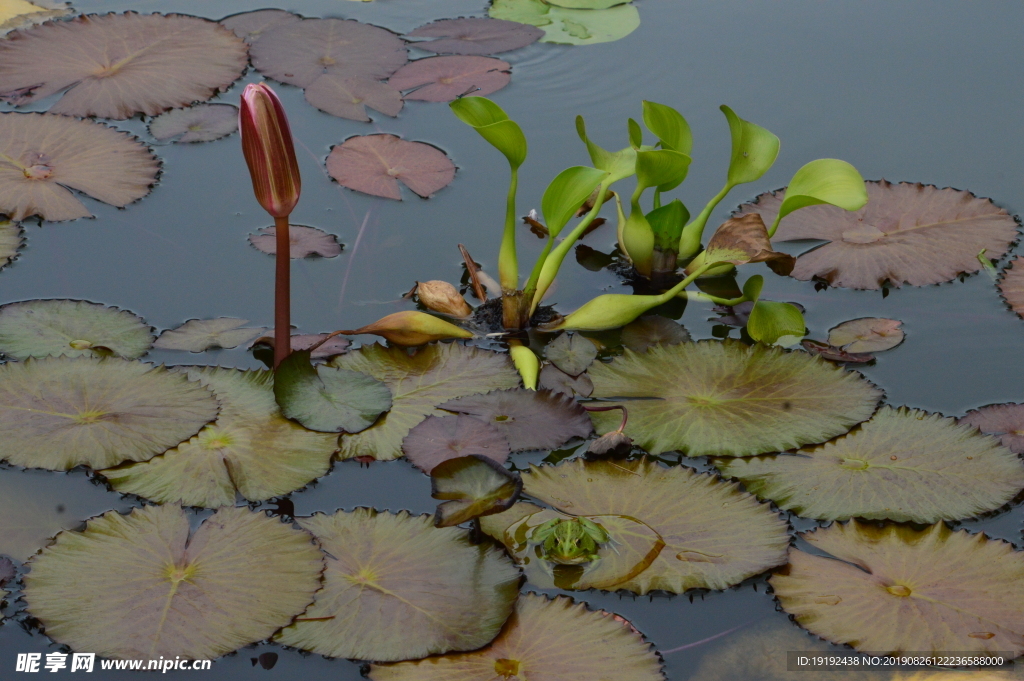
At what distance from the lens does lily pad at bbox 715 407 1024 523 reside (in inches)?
65.9

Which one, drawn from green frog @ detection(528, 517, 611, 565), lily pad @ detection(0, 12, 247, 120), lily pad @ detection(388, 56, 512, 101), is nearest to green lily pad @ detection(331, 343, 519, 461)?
green frog @ detection(528, 517, 611, 565)

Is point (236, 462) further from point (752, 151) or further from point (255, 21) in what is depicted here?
point (255, 21)

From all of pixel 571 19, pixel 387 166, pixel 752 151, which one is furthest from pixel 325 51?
pixel 752 151

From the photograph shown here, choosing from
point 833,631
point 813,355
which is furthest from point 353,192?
point 833,631

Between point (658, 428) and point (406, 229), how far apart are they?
99cm

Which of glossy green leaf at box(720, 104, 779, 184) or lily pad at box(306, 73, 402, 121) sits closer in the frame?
glossy green leaf at box(720, 104, 779, 184)

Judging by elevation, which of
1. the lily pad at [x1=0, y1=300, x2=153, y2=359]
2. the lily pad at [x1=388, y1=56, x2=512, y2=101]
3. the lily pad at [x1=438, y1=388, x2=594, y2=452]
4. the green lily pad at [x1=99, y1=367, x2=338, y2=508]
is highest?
the lily pad at [x1=388, y1=56, x2=512, y2=101]

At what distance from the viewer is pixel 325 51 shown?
320 cm

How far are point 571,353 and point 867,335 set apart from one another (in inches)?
27.6

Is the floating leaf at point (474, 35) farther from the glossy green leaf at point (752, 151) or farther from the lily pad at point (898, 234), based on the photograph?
the glossy green leaf at point (752, 151)

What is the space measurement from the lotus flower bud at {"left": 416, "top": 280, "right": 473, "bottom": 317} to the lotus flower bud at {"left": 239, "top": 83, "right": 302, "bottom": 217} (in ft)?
1.50

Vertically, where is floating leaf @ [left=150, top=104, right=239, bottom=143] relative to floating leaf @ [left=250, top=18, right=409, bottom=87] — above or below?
below

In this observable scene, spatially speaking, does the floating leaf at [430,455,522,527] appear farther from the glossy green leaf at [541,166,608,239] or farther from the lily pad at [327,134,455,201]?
the lily pad at [327,134,455,201]

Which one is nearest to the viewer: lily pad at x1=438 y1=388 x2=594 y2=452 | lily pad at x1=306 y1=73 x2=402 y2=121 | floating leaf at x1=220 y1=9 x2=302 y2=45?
lily pad at x1=438 y1=388 x2=594 y2=452
